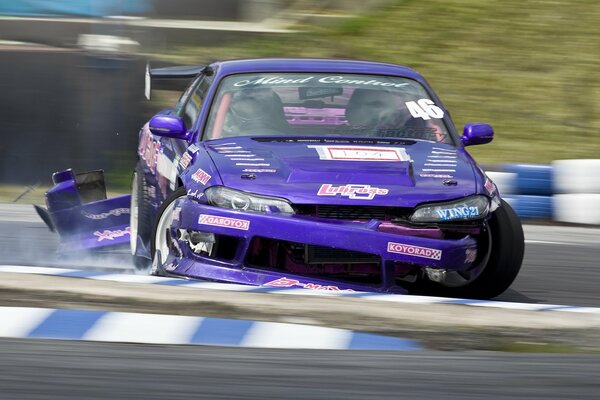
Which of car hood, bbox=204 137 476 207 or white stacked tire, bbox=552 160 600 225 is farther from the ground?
car hood, bbox=204 137 476 207

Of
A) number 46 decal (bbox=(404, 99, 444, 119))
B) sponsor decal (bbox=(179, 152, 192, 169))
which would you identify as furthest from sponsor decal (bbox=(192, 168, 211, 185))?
number 46 decal (bbox=(404, 99, 444, 119))

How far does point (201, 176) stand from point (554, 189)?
526 centimetres

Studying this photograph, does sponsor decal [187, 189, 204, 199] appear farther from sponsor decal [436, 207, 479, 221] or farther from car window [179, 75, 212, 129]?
sponsor decal [436, 207, 479, 221]

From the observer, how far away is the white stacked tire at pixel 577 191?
10078mm

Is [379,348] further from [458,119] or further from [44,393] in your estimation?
[458,119]

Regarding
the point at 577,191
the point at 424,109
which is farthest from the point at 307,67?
the point at 577,191

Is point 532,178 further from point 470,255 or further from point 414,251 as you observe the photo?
point 414,251

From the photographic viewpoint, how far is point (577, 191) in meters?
10.2

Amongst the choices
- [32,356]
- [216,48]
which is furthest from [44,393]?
[216,48]

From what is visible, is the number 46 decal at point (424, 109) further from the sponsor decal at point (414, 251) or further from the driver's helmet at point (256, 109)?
the sponsor decal at point (414, 251)

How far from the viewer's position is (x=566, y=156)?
1392cm

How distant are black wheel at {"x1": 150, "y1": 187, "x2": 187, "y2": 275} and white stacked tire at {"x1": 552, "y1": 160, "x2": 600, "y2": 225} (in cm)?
497

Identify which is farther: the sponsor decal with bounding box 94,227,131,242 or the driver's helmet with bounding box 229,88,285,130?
the sponsor decal with bounding box 94,227,131,242

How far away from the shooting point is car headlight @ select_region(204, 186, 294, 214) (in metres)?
5.51
